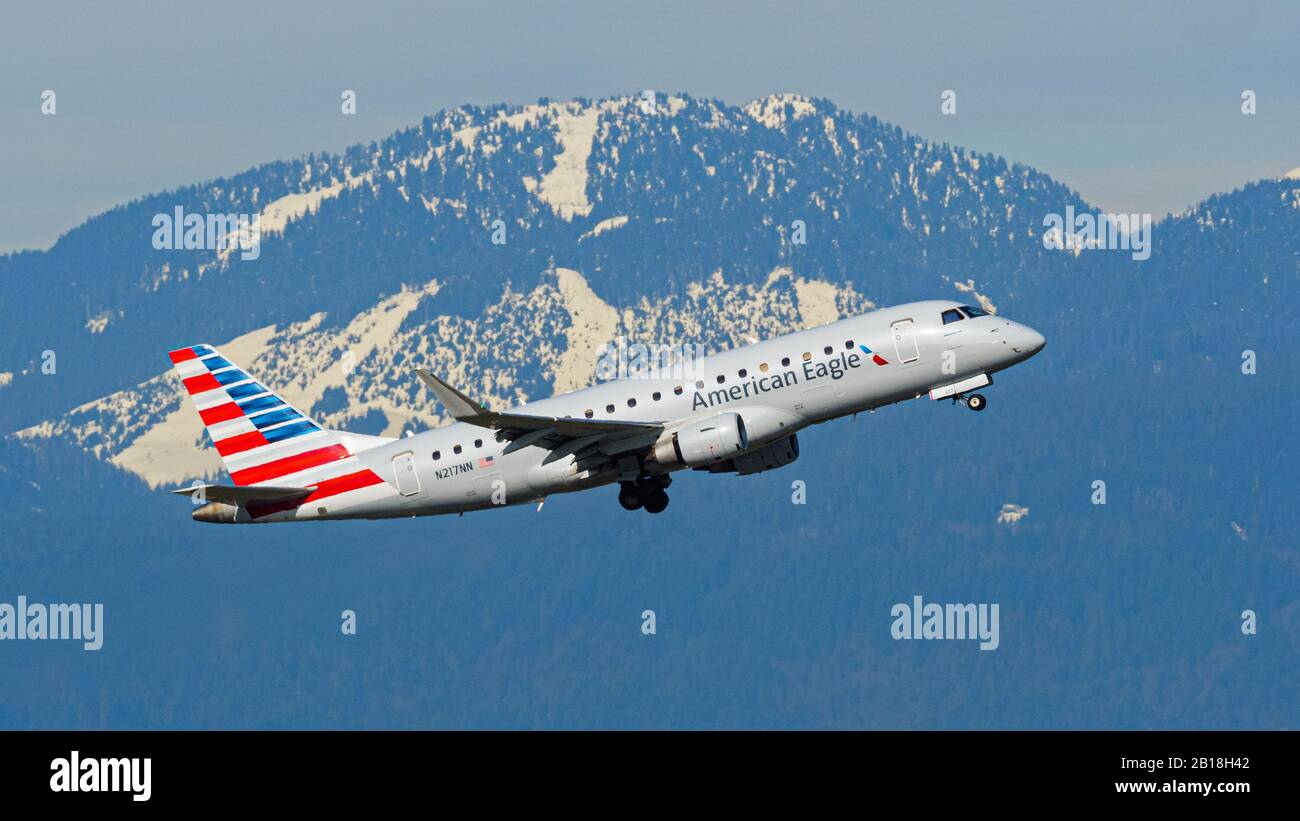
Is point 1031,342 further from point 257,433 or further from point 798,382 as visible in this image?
point 257,433

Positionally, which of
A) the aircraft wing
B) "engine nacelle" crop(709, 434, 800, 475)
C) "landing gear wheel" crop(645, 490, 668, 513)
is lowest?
"landing gear wheel" crop(645, 490, 668, 513)

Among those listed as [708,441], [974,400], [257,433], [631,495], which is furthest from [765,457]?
[257,433]

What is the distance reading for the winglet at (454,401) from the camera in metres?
61.9

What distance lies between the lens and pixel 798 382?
70.6 metres

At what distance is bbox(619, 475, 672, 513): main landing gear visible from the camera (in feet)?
245

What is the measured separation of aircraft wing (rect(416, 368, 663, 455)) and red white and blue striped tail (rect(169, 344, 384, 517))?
7956 millimetres

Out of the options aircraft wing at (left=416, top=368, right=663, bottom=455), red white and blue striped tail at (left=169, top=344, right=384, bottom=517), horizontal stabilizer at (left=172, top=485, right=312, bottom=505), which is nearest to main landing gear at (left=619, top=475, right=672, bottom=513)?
aircraft wing at (left=416, top=368, right=663, bottom=455)

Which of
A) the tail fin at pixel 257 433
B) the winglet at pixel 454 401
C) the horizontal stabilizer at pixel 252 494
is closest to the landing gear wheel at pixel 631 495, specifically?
the tail fin at pixel 257 433

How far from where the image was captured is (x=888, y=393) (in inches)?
2776

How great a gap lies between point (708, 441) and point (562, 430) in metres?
5.15

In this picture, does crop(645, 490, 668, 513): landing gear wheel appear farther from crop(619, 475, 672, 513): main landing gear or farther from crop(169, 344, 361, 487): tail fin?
crop(169, 344, 361, 487): tail fin

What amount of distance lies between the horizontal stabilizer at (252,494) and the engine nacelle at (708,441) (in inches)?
603
